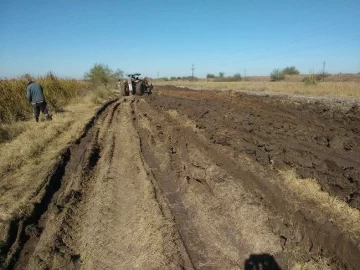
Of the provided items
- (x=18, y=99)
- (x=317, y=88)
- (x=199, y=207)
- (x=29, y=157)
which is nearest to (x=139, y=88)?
(x=18, y=99)

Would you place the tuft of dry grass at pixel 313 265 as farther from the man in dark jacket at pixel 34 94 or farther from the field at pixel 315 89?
the field at pixel 315 89

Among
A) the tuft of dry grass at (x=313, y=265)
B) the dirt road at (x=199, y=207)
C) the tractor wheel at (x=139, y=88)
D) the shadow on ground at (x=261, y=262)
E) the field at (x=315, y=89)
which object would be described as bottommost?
the shadow on ground at (x=261, y=262)

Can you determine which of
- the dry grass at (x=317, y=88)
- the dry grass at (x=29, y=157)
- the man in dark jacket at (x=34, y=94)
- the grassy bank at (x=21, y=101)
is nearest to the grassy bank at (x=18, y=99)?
the grassy bank at (x=21, y=101)

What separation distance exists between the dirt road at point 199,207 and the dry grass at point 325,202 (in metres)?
0.02

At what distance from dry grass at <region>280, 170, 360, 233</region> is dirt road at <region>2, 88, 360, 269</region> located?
0.02 m

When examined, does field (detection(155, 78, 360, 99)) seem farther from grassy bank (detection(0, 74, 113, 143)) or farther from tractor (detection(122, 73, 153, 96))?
grassy bank (detection(0, 74, 113, 143))

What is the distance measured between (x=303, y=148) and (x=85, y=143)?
264 inches

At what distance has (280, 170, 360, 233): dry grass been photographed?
4758 mm

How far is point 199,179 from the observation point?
6938 millimetres

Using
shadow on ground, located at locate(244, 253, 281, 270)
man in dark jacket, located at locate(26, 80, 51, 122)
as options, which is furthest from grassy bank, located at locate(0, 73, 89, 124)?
shadow on ground, located at locate(244, 253, 281, 270)

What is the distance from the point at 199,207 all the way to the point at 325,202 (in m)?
2.20

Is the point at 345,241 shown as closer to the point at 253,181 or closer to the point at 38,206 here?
the point at 253,181

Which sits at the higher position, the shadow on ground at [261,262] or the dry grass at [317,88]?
the dry grass at [317,88]

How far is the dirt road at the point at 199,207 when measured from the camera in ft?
14.1
